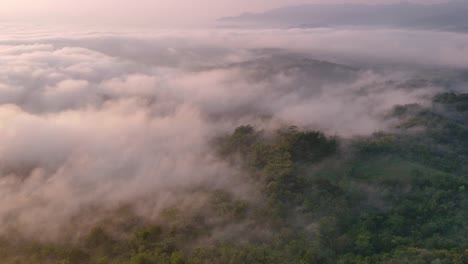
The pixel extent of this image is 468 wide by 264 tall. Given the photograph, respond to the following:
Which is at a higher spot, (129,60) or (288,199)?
(129,60)

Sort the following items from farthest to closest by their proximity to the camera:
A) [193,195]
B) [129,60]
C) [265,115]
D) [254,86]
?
[129,60] → [254,86] → [265,115] → [193,195]

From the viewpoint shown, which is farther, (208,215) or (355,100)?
(355,100)

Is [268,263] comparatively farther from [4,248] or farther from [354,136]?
[354,136]

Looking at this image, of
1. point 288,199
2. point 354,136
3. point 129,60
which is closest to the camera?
point 288,199

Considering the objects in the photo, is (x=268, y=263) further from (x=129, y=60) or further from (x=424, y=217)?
(x=129, y=60)

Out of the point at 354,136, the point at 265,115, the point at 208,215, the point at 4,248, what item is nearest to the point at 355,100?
the point at 265,115

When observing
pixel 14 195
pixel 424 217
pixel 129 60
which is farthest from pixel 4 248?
pixel 129 60
